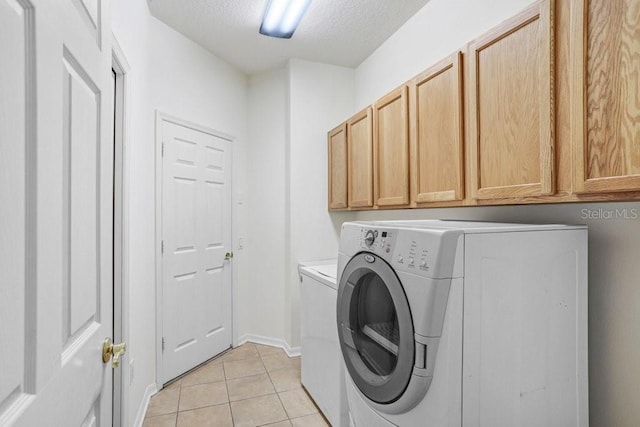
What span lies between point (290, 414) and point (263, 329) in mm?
1250

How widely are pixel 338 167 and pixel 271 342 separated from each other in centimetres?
186

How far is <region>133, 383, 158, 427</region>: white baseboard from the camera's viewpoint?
2.04 m

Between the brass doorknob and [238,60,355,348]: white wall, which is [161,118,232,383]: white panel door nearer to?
[238,60,355,348]: white wall

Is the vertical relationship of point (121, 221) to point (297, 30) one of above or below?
below

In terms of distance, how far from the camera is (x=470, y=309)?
1031 millimetres

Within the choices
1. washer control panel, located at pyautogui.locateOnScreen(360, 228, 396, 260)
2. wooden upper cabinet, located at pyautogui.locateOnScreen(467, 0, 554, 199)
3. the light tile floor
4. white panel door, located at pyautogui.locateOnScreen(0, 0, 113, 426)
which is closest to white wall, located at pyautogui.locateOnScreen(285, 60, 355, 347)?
the light tile floor

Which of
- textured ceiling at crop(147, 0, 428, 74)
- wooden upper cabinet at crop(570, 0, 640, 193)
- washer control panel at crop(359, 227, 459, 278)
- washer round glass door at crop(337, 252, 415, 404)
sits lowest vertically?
washer round glass door at crop(337, 252, 415, 404)

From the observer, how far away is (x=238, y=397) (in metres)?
2.38

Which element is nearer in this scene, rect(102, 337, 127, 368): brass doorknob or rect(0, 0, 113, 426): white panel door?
rect(0, 0, 113, 426): white panel door

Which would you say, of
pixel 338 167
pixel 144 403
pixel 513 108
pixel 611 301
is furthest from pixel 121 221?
pixel 611 301

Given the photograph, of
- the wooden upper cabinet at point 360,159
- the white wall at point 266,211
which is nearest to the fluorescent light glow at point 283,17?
the white wall at point 266,211

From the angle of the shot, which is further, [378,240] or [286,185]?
[286,185]

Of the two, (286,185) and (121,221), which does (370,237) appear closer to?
(121,221)

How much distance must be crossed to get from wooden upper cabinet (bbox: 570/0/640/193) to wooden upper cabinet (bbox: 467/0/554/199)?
99mm
